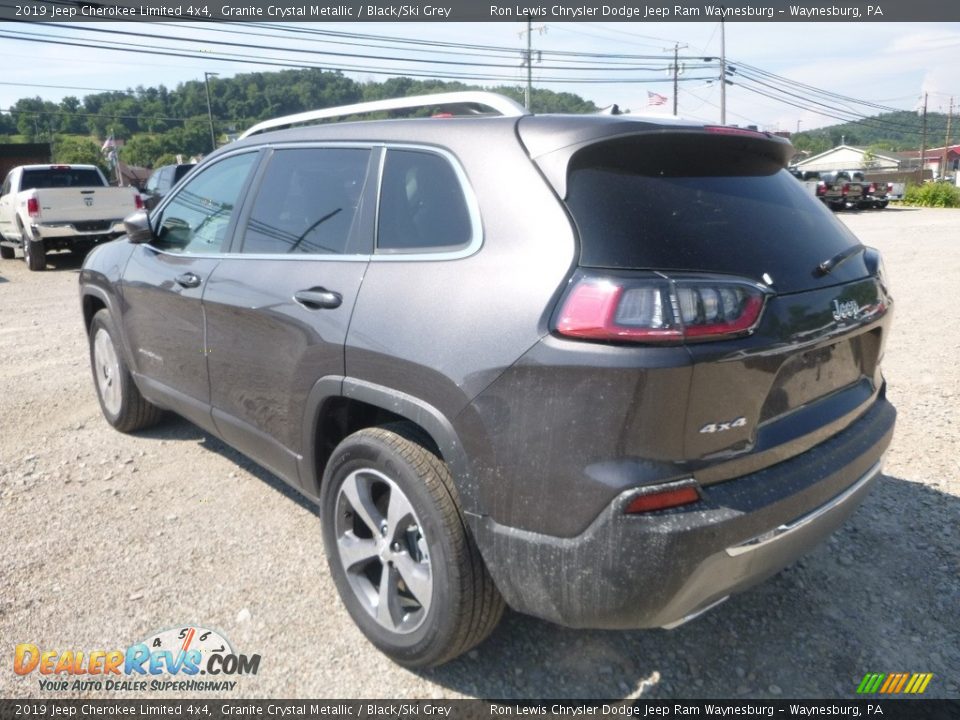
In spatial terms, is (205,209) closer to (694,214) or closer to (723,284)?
(694,214)

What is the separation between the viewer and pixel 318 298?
110 inches

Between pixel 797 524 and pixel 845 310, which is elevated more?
pixel 845 310

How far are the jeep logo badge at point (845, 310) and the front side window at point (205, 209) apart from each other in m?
2.59

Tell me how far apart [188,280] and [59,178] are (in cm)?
1407

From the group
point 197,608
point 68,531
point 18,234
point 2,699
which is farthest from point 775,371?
point 18,234

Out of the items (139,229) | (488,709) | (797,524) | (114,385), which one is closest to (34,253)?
(114,385)

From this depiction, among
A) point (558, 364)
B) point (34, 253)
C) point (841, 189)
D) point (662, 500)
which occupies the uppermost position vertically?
point (558, 364)

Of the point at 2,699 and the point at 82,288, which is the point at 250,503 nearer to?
the point at 2,699

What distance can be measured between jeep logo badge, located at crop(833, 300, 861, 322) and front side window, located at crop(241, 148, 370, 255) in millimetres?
1699

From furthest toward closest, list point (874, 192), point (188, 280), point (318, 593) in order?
1. point (874, 192)
2. point (188, 280)
3. point (318, 593)

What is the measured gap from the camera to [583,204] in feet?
7.09

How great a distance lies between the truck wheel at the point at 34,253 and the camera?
1400 centimetres

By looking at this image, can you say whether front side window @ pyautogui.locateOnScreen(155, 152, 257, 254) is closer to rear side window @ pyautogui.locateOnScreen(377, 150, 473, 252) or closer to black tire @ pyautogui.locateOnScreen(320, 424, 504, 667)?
rear side window @ pyautogui.locateOnScreen(377, 150, 473, 252)

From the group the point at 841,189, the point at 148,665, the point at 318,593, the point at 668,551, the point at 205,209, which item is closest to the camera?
the point at 668,551
